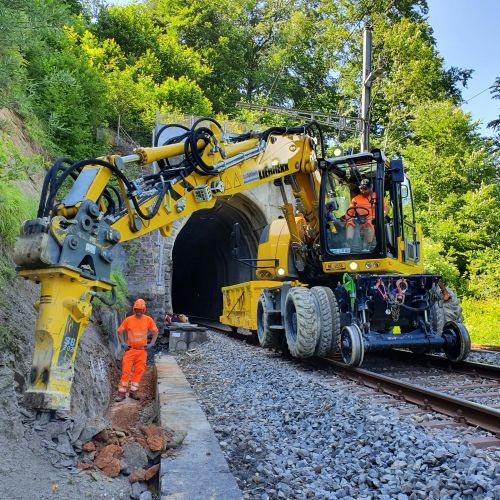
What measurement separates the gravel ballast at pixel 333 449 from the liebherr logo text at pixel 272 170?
10.0 ft

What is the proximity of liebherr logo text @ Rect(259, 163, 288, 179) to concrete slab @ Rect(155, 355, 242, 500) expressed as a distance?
343 centimetres

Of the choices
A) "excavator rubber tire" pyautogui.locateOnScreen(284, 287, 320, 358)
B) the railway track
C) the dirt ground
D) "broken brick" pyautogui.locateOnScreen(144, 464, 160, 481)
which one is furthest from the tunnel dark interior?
"broken brick" pyautogui.locateOnScreen(144, 464, 160, 481)

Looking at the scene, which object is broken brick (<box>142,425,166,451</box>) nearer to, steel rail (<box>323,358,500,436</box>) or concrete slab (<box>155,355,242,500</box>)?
concrete slab (<box>155,355,242,500</box>)

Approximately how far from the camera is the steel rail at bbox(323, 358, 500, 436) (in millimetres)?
4301

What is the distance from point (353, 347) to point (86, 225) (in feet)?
13.7

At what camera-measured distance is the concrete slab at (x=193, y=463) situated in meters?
2.92

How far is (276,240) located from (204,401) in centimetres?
439

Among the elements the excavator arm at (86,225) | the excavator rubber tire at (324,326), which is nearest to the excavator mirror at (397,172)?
the excavator rubber tire at (324,326)

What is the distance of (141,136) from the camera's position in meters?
19.0

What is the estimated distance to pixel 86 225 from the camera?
3.92m

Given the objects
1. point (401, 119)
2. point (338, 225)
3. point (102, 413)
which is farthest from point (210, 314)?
point (102, 413)

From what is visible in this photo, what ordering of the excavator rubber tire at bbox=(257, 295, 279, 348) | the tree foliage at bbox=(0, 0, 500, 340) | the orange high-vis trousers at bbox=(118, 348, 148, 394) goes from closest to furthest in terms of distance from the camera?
the orange high-vis trousers at bbox=(118, 348, 148, 394), the excavator rubber tire at bbox=(257, 295, 279, 348), the tree foliage at bbox=(0, 0, 500, 340)

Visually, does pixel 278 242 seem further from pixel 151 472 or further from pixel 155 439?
pixel 151 472

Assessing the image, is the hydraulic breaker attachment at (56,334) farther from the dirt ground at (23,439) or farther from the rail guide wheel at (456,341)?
the rail guide wheel at (456,341)
